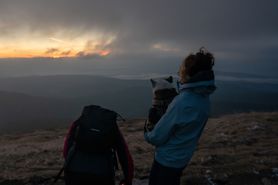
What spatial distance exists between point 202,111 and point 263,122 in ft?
93.0

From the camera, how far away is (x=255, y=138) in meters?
26.3

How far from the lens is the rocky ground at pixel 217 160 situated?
12.1 m

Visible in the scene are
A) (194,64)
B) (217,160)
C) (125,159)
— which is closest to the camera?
(194,64)

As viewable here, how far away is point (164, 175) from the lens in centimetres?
562

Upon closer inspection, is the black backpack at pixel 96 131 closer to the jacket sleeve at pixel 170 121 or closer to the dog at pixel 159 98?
the dog at pixel 159 98

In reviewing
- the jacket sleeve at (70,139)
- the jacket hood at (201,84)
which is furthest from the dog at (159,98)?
the jacket sleeve at (70,139)

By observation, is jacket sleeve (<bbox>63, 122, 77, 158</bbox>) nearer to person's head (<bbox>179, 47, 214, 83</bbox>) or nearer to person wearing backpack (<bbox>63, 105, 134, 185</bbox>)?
person wearing backpack (<bbox>63, 105, 134, 185</bbox>)

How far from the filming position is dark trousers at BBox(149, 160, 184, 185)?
18.4 ft

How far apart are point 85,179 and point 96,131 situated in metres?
0.71

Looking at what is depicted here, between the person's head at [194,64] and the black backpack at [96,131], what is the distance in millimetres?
1189

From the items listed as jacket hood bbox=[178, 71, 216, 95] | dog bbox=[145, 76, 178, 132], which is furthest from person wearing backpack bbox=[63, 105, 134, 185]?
jacket hood bbox=[178, 71, 216, 95]

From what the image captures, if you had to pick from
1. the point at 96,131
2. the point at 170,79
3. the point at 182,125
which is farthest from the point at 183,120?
the point at 96,131

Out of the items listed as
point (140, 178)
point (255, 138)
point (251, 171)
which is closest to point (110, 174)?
point (140, 178)

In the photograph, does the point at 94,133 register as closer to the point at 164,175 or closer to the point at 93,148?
the point at 93,148
